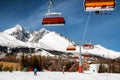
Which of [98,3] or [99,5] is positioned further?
[98,3]

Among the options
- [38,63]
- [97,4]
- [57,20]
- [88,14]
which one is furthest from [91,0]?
[38,63]

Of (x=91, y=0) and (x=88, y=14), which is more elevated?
(x=91, y=0)

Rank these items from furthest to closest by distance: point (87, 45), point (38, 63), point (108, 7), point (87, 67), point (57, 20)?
point (87, 67) → point (38, 63) → point (87, 45) → point (57, 20) → point (108, 7)

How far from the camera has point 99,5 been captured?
33094 mm

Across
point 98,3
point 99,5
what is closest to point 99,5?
point 99,5

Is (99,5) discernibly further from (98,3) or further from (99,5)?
(98,3)

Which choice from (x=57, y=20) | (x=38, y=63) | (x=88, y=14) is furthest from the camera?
(x=38, y=63)

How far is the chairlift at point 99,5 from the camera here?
106 feet

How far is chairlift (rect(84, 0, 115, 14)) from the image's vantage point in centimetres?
3241

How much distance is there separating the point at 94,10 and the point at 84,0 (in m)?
1.48

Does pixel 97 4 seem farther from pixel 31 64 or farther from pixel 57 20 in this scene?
pixel 31 64

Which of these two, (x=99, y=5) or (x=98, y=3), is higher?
(x=98, y=3)

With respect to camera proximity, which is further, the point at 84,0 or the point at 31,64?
the point at 31,64

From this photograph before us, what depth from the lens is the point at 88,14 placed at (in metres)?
30.4
